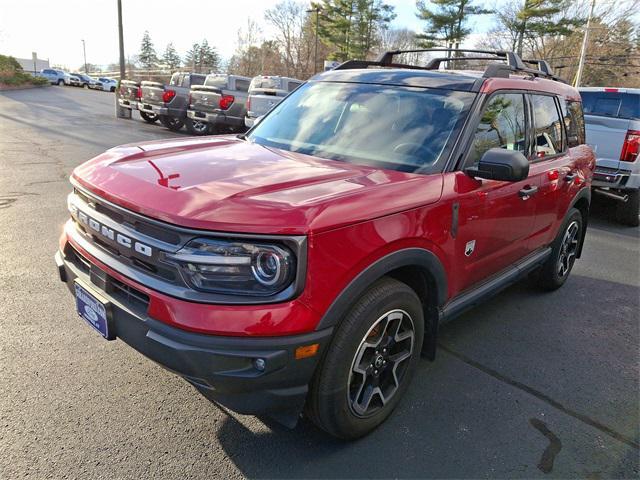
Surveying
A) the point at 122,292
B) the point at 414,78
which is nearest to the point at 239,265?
the point at 122,292

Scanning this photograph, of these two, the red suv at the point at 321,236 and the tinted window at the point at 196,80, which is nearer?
the red suv at the point at 321,236

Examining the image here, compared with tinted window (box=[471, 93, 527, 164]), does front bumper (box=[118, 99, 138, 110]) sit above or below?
below

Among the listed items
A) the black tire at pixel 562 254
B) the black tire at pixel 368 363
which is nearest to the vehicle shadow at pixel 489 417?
the black tire at pixel 368 363

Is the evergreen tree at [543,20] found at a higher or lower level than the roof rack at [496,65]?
higher

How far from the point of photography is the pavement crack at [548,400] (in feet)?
9.12

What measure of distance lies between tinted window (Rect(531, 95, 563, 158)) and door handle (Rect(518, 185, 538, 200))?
1.10 feet

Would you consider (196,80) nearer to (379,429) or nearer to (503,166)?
(503,166)

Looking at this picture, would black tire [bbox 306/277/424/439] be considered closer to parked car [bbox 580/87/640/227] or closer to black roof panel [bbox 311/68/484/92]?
black roof panel [bbox 311/68/484/92]

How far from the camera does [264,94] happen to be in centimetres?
1344

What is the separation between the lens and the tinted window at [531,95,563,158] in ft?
12.6

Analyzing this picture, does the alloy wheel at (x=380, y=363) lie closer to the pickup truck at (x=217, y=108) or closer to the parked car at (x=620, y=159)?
the parked car at (x=620, y=159)

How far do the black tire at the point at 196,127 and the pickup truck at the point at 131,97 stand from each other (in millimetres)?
1947

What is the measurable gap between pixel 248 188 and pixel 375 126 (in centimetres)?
126

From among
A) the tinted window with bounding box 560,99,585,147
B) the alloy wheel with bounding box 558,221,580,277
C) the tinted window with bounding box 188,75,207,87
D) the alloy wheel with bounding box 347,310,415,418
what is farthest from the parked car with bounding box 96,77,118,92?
the alloy wheel with bounding box 347,310,415,418
